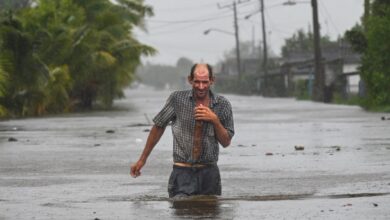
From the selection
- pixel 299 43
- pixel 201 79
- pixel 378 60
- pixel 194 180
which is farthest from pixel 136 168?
pixel 299 43

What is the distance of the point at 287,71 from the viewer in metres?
86.6

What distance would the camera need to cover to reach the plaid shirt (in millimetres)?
9430

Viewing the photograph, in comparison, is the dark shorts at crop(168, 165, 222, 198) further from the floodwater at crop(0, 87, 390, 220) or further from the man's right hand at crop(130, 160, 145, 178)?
the man's right hand at crop(130, 160, 145, 178)

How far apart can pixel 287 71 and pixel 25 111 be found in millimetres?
49231

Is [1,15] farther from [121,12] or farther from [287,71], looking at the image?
[287,71]

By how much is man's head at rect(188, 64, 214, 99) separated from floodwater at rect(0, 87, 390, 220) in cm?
93

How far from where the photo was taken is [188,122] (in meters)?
9.47

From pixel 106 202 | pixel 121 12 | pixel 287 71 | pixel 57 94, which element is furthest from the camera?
pixel 287 71

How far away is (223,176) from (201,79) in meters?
4.82

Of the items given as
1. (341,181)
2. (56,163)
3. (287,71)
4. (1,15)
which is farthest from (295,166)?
(287,71)

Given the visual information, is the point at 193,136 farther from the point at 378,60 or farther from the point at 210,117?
the point at 378,60

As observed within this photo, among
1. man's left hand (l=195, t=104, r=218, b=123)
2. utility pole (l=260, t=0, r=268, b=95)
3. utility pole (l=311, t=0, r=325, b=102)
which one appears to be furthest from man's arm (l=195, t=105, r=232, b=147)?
utility pole (l=260, t=0, r=268, b=95)

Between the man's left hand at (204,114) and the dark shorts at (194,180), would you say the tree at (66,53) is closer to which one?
the dark shorts at (194,180)

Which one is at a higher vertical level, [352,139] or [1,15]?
[1,15]
